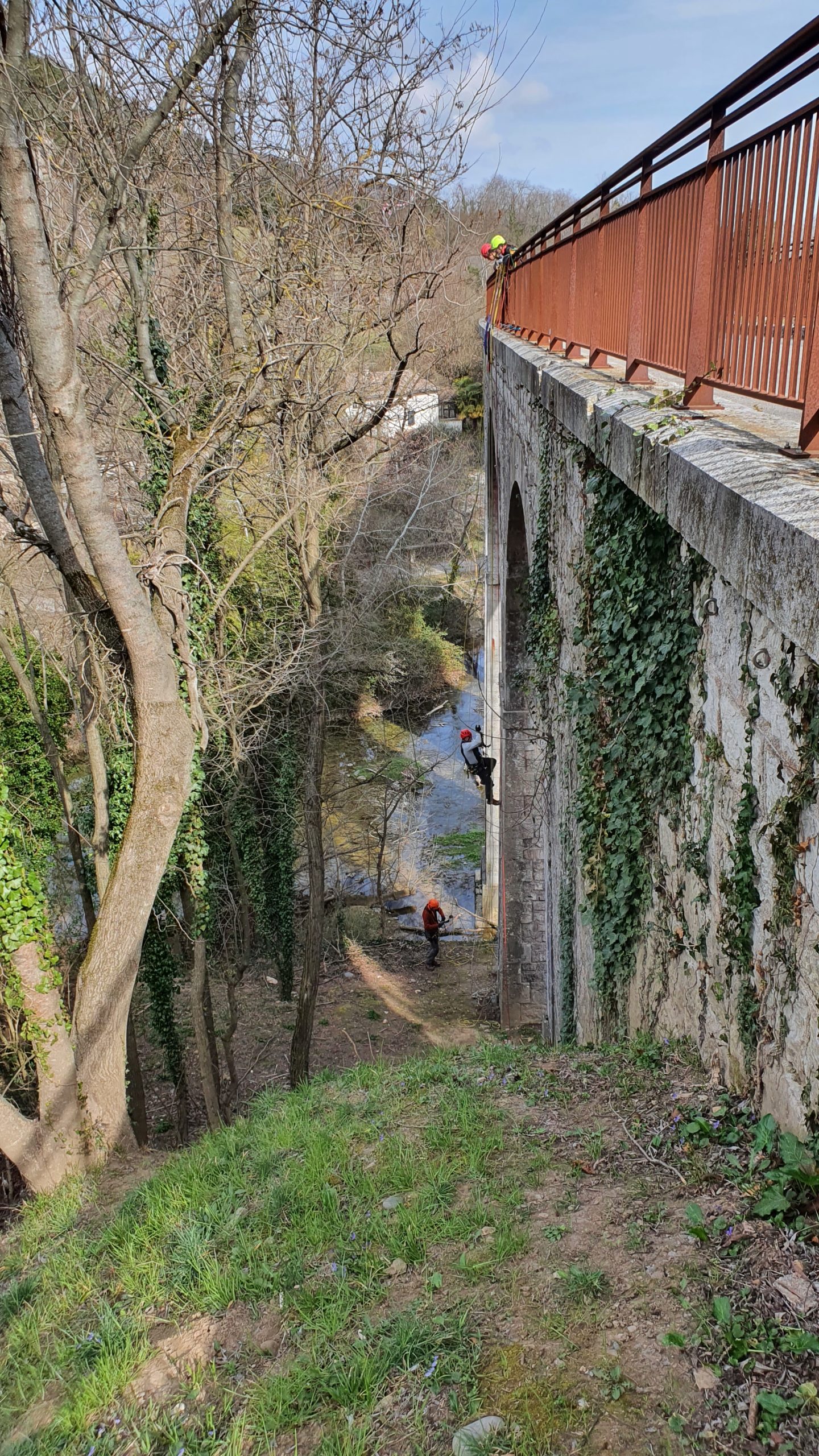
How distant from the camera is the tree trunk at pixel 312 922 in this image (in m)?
9.15

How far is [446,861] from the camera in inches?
706

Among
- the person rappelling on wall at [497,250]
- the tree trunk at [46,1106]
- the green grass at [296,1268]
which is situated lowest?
the tree trunk at [46,1106]

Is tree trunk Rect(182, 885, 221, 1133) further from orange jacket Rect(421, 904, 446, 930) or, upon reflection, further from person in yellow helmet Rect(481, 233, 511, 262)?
person in yellow helmet Rect(481, 233, 511, 262)

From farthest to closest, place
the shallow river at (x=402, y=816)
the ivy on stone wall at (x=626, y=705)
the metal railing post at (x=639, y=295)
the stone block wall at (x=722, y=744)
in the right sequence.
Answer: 1. the shallow river at (x=402, y=816)
2. the metal railing post at (x=639, y=295)
3. the ivy on stone wall at (x=626, y=705)
4. the stone block wall at (x=722, y=744)

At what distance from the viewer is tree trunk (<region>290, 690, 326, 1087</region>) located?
9.15 metres

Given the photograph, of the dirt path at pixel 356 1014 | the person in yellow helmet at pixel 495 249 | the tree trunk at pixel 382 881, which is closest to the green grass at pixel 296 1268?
the dirt path at pixel 356 1014

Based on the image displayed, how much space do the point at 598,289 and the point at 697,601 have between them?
266 cm

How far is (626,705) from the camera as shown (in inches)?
152

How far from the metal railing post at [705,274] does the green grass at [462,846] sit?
48.6 ft

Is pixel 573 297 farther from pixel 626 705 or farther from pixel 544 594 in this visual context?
pixel 626 705

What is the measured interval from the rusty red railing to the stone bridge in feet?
0.03

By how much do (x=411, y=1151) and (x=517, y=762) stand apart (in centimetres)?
868

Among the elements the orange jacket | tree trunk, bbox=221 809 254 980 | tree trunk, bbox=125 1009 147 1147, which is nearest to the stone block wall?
tree trunk, bbox=125 1009 147 1147

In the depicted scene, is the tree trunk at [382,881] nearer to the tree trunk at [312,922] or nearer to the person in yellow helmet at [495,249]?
the tree trunk at [312,922]
